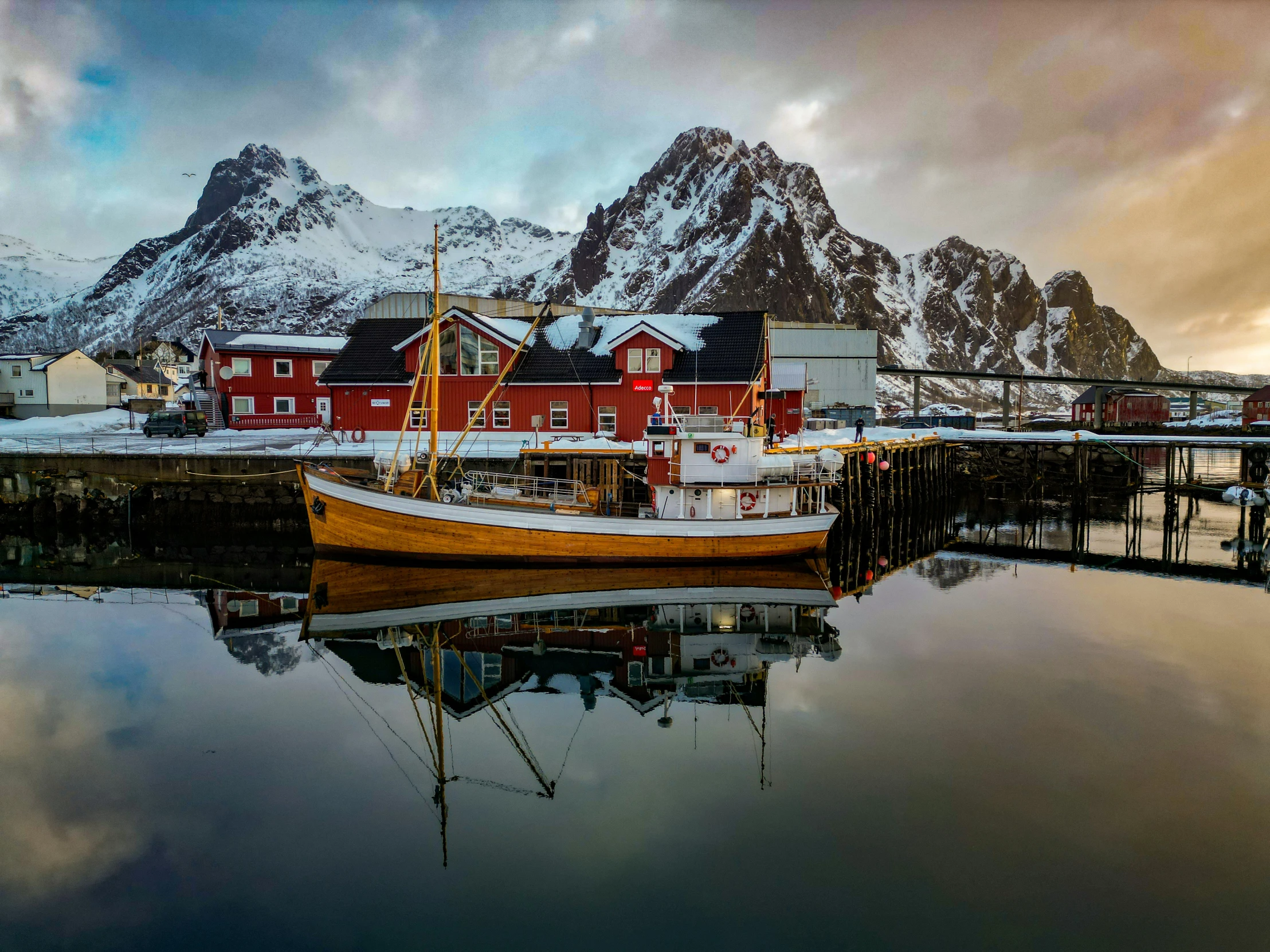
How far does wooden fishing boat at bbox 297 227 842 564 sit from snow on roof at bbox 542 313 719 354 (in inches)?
455

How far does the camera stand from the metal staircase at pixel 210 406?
46844mm

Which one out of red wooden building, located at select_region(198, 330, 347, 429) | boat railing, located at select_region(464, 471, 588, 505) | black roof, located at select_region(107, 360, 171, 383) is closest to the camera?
boat railing, located at select_region(464, 471, 588, 505)

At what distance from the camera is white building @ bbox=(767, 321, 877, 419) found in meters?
64.6

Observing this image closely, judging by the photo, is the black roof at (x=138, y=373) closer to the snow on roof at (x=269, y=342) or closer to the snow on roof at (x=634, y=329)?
the snow on roof at (x=269, y=342)

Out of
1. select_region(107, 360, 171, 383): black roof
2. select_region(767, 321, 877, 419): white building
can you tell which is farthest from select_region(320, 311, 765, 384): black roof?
select_region(107, 360, 171, 383): black roof

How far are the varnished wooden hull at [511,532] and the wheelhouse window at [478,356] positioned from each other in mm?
14369

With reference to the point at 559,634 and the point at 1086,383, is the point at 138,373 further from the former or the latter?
the point at 1086,383

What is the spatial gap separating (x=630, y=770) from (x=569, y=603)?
355 inches

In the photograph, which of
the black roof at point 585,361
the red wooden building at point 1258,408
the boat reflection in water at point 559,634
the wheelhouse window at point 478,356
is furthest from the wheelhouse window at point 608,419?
the red wooden building at point 1258,408

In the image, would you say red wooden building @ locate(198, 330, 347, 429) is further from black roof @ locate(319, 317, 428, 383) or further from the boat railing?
the boat railing

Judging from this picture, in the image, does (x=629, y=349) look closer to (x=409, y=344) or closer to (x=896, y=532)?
(x=409, y=344)

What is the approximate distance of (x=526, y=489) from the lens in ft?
84.0

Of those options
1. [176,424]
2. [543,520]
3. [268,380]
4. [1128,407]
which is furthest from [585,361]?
[1128,407]

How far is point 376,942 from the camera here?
7.36 m
